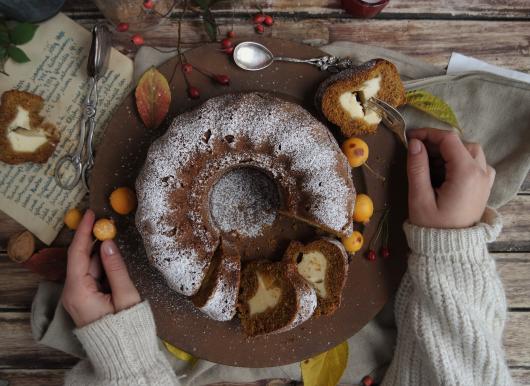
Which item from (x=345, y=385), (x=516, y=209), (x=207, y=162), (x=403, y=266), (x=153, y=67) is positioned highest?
(x=153, y=67)

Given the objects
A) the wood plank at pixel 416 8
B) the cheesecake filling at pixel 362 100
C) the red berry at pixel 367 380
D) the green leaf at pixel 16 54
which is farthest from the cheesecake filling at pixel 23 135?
the red berry at pixel 367 380

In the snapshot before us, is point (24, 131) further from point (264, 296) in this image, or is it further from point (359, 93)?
point (359, 93)

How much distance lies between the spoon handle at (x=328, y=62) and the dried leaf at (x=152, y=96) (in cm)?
34

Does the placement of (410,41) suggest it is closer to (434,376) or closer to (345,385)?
(434,376)

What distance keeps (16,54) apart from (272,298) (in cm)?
100

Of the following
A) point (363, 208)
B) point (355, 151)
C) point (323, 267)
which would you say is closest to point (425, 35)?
point (355, 151)

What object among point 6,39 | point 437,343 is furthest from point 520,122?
point 6,39

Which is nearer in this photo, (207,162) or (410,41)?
(207,162)

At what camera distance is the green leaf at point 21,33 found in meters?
1.29

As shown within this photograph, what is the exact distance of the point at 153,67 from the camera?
1324 mm

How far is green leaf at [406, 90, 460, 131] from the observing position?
1.38 m

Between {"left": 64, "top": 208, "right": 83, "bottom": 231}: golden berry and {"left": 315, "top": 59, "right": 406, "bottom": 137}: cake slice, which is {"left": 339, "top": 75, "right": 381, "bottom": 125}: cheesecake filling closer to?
{"left": 315, "top": 59, "right": 406, "bottom": 137}: cake slice

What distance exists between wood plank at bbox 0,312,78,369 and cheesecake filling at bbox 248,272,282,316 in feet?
2.14

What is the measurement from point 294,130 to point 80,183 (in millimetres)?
653
